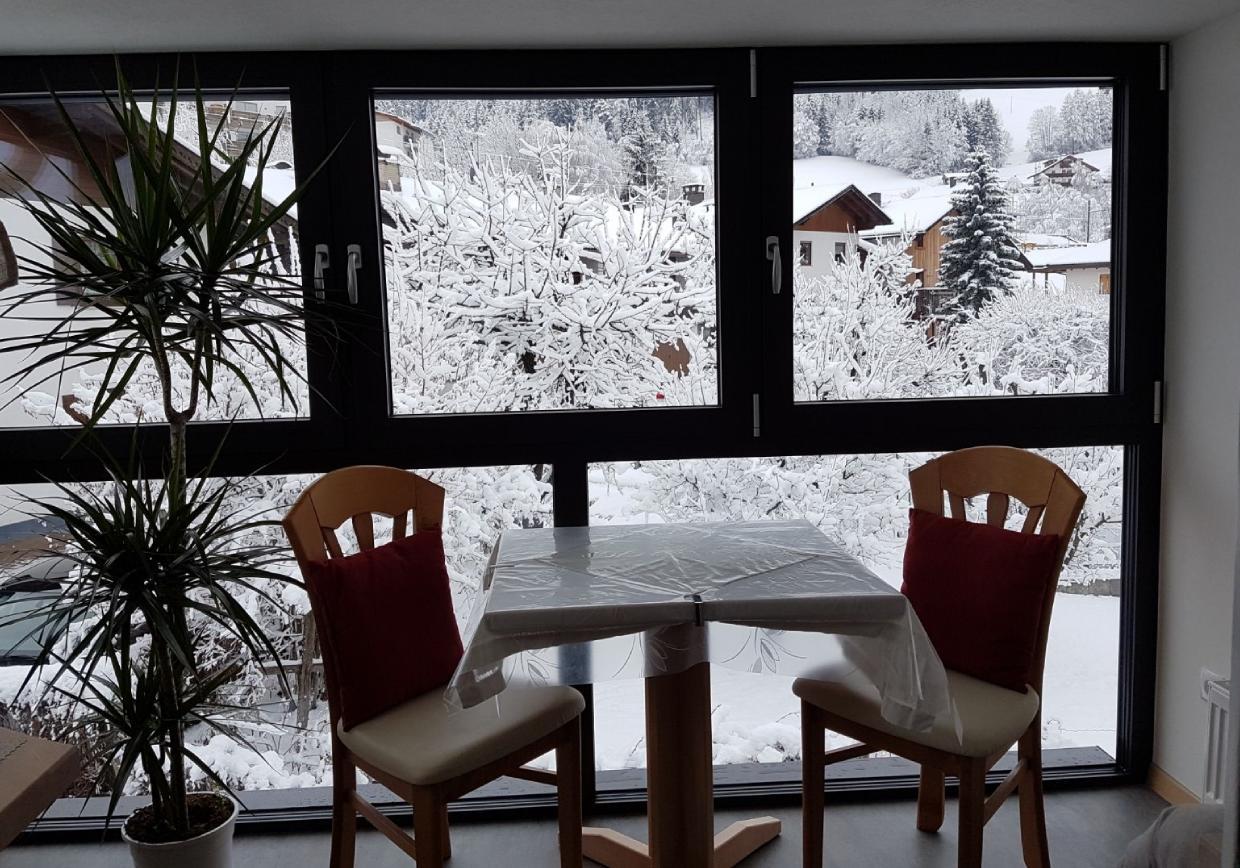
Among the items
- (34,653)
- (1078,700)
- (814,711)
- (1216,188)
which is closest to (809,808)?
(814,711)

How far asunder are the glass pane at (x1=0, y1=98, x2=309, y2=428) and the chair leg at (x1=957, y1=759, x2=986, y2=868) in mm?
1935

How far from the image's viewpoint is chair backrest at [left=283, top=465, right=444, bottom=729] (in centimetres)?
224

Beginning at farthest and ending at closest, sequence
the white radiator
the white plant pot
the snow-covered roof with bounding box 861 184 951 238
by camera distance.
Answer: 1. the snow-covered roof with bounding box 861 184 951 238
2. the white radiator
3. the white plant pot

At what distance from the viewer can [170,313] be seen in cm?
205

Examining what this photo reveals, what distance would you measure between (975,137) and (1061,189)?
299 millimetres

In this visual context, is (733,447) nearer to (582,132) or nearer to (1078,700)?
(582,132)

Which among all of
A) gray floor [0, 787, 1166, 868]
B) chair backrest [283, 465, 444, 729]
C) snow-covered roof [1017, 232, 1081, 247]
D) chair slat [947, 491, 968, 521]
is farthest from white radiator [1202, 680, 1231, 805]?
chair backrest [283, 465, 444, 729]

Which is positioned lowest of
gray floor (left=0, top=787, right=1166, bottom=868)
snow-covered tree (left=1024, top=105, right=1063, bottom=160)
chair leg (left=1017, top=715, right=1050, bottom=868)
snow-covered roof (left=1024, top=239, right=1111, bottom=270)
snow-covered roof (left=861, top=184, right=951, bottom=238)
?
Result: gray floor (left=0, top=787, right=1166, bottom=868)

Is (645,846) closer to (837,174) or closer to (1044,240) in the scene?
(837,174)

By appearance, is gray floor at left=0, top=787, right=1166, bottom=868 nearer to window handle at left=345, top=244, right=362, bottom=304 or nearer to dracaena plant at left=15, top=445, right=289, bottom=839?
dracaena plant at left=15, top=445, right=289, bottom=839

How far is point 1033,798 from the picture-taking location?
2.32m

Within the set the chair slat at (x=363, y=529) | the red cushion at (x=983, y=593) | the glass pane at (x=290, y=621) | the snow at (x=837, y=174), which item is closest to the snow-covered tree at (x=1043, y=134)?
the snow at (x=837, y=174)

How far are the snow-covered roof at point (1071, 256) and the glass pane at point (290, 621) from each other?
157 centimetres

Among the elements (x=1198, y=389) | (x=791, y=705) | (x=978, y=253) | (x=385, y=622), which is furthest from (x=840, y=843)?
(x=978, y=253)
